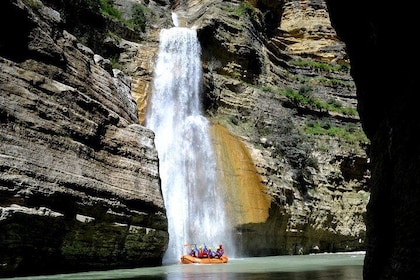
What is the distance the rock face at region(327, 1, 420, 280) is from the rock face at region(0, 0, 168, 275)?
848 cm

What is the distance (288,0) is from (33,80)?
41095 mm

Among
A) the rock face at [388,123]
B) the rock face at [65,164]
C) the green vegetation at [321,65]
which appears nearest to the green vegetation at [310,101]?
the green vegetation at [321,65]

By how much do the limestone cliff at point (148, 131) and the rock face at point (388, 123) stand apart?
27.9 ft

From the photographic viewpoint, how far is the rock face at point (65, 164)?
1100 centimetres

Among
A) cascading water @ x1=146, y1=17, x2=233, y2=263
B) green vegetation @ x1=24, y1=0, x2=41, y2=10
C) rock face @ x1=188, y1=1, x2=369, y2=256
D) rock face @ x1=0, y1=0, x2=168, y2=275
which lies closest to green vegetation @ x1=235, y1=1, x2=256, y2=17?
rock face @ x1=188, y1=1, x2=369, y2=256

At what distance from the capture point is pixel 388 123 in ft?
17.5

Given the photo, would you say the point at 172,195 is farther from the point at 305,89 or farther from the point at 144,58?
the point at 305,89

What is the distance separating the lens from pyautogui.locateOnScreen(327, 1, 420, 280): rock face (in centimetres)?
444

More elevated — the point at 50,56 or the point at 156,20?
the point at 156,20

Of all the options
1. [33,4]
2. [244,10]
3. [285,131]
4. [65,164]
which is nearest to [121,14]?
[244,10]

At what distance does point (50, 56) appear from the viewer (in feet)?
43.9

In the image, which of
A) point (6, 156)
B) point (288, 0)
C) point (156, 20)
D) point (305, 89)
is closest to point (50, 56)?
point (6, 156)

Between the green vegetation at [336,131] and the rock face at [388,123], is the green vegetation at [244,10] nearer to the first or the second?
the green vegetation at [336,131]

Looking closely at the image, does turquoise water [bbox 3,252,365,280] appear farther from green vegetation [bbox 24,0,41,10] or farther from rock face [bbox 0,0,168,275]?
green vegetation [bbox 24,0,41,10]
